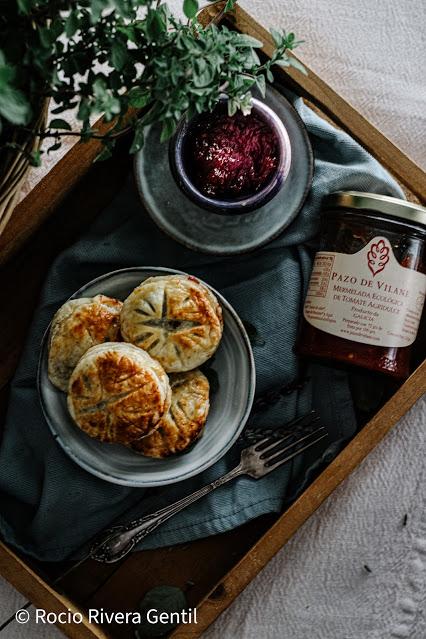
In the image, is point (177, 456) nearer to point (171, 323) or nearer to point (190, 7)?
point (171, 323)

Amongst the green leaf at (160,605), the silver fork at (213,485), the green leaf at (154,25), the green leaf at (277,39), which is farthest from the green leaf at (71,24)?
the green leaf at (160,605)

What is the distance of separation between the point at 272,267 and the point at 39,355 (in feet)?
1.34

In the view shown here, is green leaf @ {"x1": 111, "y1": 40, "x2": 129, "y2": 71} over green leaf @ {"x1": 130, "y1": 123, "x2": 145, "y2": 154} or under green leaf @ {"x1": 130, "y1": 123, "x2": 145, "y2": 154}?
over

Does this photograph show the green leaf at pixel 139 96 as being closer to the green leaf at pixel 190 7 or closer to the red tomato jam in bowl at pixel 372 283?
the green leaf at pixel 190 7

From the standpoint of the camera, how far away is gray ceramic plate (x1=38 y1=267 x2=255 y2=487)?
1.10m

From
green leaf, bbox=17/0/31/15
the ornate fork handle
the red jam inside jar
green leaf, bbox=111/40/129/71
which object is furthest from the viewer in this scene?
the ornate fork handle

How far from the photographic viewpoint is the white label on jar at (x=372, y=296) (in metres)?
1.06

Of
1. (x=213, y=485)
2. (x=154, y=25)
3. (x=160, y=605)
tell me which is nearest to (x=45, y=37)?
(x=154, y=25)

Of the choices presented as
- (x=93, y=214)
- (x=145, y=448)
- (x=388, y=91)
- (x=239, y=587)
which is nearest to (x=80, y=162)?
Result: (x=93, y=214)

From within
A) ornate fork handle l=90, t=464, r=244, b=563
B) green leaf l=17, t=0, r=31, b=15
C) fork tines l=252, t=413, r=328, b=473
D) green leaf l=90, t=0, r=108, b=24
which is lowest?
ornate fork handle l=90, t=464, r=244, b=563

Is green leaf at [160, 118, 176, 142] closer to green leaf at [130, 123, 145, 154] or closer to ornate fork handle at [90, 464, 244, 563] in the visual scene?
green leaf at [130, 123, 145, 154]

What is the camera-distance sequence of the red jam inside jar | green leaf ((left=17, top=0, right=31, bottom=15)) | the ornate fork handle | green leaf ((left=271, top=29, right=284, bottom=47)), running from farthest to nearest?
the ornate fork handle
the red jam inside jar
green leaf ((left=271, top=29, right=284, bottom=47))
green leaf ((left=17, top=0, right=31, bottom=15))

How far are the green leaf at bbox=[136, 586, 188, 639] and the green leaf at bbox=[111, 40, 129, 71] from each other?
814 mm

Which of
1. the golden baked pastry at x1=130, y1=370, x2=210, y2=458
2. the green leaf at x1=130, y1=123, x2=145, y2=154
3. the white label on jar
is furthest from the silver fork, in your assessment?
the green leaf at x1=130, y1=123, x2=145, y2=154
